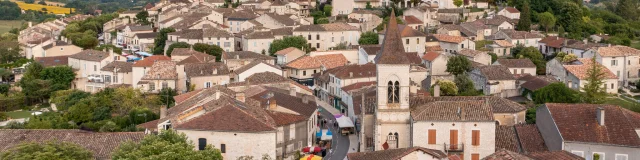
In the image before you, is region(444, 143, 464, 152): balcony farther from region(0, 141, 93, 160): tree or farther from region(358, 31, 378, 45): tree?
region(358, 31, 378, 45): tree

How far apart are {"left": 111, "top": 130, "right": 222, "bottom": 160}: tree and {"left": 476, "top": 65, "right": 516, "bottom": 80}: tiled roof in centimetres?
3383

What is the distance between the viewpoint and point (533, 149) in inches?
1425

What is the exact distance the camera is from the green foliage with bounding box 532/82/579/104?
54656 mm

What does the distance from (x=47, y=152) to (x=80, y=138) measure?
7.49m

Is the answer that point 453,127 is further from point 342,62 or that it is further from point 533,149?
point 342,62

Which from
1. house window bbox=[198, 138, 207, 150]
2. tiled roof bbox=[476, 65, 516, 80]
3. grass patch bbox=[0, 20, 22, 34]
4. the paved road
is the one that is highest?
grass patch bbox=[0, 20, 22, 34]

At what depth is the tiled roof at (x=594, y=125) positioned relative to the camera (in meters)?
34.2

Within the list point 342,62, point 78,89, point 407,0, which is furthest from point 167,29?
point 407,0

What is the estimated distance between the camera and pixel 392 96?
1463 inches

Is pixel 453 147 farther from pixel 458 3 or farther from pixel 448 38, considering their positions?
pixel 458 3

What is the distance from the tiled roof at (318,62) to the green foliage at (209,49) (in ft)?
27.7

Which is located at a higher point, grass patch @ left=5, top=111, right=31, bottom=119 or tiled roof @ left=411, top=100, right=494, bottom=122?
tiled roof @ left=411, top=100, right=494, bottom=122

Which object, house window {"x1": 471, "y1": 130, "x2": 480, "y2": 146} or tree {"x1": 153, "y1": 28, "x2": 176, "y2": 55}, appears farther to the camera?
tree {"x1": 153, "y1": 28, "x2": 176, "y2": 55}

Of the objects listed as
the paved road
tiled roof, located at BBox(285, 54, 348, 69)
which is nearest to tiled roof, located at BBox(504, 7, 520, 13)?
tiled roof, located at BBox(285, 54, 348, 69)
